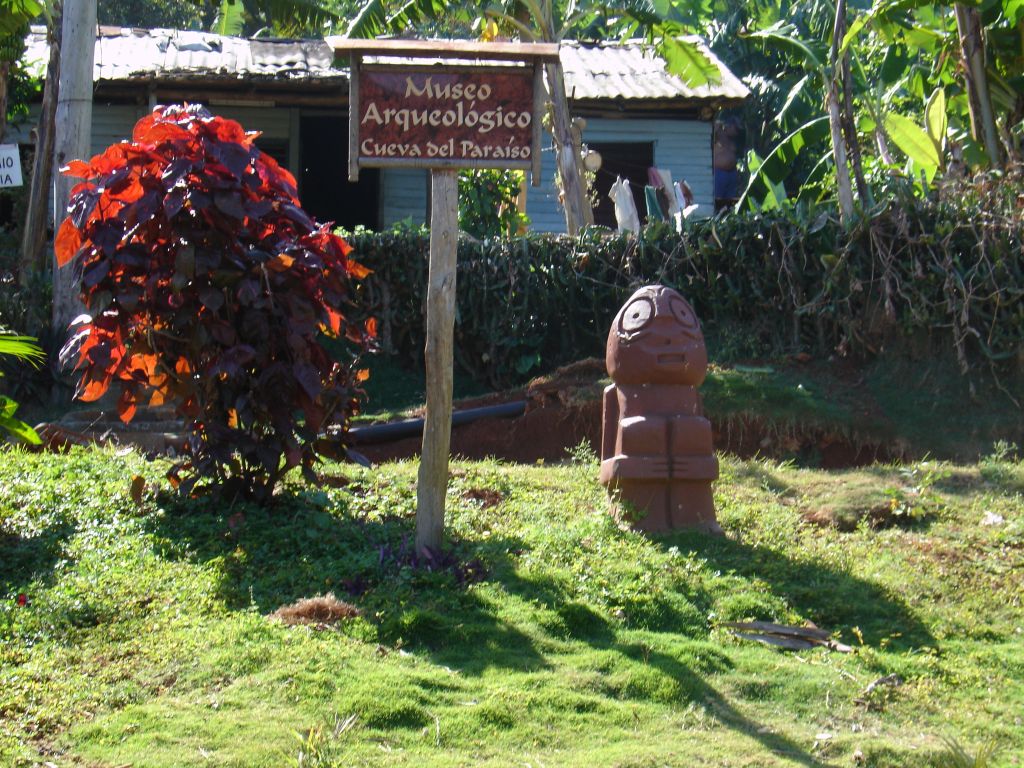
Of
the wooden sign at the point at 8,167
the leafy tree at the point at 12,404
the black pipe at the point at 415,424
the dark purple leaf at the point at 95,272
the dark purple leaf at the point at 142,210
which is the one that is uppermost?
the wooden sign at the point at 8,167

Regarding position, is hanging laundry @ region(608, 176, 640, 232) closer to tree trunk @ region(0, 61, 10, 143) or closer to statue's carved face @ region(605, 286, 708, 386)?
statue's carved face @ region(605, 286, 708, 386)

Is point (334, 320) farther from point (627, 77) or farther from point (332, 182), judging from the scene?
point (332, 182)

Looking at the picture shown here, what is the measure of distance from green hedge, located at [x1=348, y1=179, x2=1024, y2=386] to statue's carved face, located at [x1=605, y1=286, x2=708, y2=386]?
14.4 feet

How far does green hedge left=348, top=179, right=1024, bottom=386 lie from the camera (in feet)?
34.7

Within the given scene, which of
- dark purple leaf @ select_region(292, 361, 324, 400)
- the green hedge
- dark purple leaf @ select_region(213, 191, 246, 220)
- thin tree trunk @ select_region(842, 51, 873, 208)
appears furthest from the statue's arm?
thin tree trunk @ select_region(842, 51, 873, 208)

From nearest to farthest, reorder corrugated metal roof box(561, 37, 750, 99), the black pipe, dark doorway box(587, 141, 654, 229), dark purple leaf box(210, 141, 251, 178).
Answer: dark purple leaf box(210, 141, 251, 178) < the black pipe < corrugated metal roof box(561, 37, 750, 99) < dark doorway box(587, 141, 654, 229)

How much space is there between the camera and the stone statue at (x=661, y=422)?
6.66 metres

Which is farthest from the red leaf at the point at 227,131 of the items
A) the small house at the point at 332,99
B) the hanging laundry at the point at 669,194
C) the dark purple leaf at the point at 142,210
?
the small house at the point at 332,99

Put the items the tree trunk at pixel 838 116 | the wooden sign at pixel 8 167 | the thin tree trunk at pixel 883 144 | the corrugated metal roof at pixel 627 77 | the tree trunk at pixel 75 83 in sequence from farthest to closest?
1. the corrugated metal roof at pixel 627 77
2. the thin tree trunk at pixel 883 144
3. the tree trunk at pixel 838 116
4. the tree trunk at pixel 75 83
5. the wooden sign at pixel 8 167

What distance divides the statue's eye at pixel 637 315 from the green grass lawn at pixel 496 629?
105 cm

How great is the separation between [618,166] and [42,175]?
8331mm

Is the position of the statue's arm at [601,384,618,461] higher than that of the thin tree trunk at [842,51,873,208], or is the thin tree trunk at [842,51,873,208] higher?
the thin tree trunk at [842,51,873,208]

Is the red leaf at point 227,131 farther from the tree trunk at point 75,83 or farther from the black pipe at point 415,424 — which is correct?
the tree trunk at point 75,83

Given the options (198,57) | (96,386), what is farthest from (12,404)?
(198,57)
